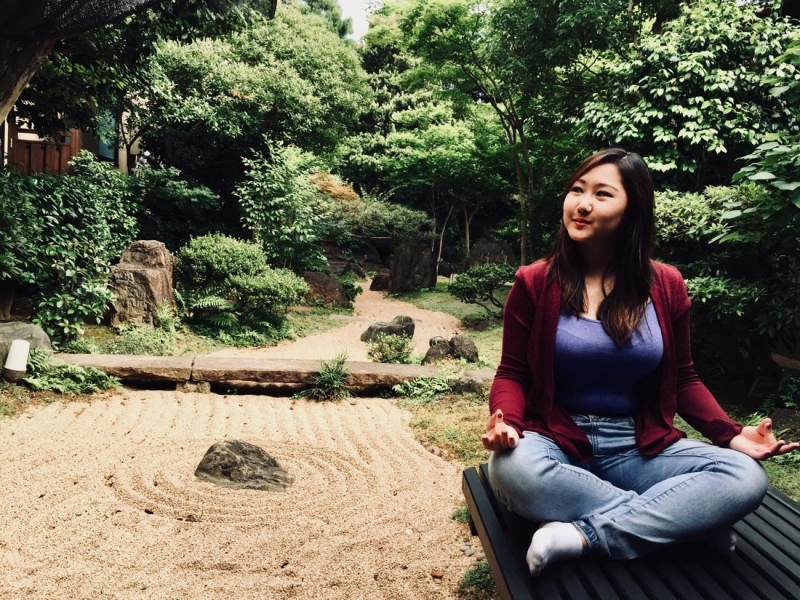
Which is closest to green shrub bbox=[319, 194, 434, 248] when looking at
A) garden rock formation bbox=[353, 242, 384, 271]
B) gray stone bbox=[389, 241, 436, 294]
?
gray stone bbox=[389, 241, 436, 294]

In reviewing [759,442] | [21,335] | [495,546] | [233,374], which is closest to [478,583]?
[495,546]

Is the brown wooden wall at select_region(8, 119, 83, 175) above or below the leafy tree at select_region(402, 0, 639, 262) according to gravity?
below

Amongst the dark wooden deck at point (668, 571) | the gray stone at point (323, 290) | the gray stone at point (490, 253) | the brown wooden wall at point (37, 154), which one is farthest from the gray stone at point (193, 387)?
the gray stone at point (490, 253)

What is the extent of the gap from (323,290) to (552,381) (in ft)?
35.1

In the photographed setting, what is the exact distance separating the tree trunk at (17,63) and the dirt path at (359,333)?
12.9ft

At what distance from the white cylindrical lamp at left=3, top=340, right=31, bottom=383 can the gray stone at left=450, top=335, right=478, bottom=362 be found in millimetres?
4405

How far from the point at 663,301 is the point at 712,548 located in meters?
0.71

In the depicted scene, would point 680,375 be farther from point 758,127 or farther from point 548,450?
point 758,127

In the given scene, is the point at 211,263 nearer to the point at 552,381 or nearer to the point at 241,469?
the point at 241,469

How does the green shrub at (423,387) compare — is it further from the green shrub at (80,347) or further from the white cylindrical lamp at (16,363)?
the green shrub at (80,347)

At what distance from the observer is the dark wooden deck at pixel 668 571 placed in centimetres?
152

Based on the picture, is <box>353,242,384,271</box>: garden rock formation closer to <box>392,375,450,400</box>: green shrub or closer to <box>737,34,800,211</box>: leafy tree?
<box>392,375,450,400</box>: green shrub

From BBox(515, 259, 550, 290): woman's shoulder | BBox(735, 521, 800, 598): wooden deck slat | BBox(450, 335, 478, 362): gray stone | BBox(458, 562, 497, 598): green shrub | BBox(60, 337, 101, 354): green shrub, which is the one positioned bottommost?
BBox(60, 337, 101, 354): green shrub

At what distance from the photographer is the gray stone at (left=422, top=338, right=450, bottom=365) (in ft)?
24.0
